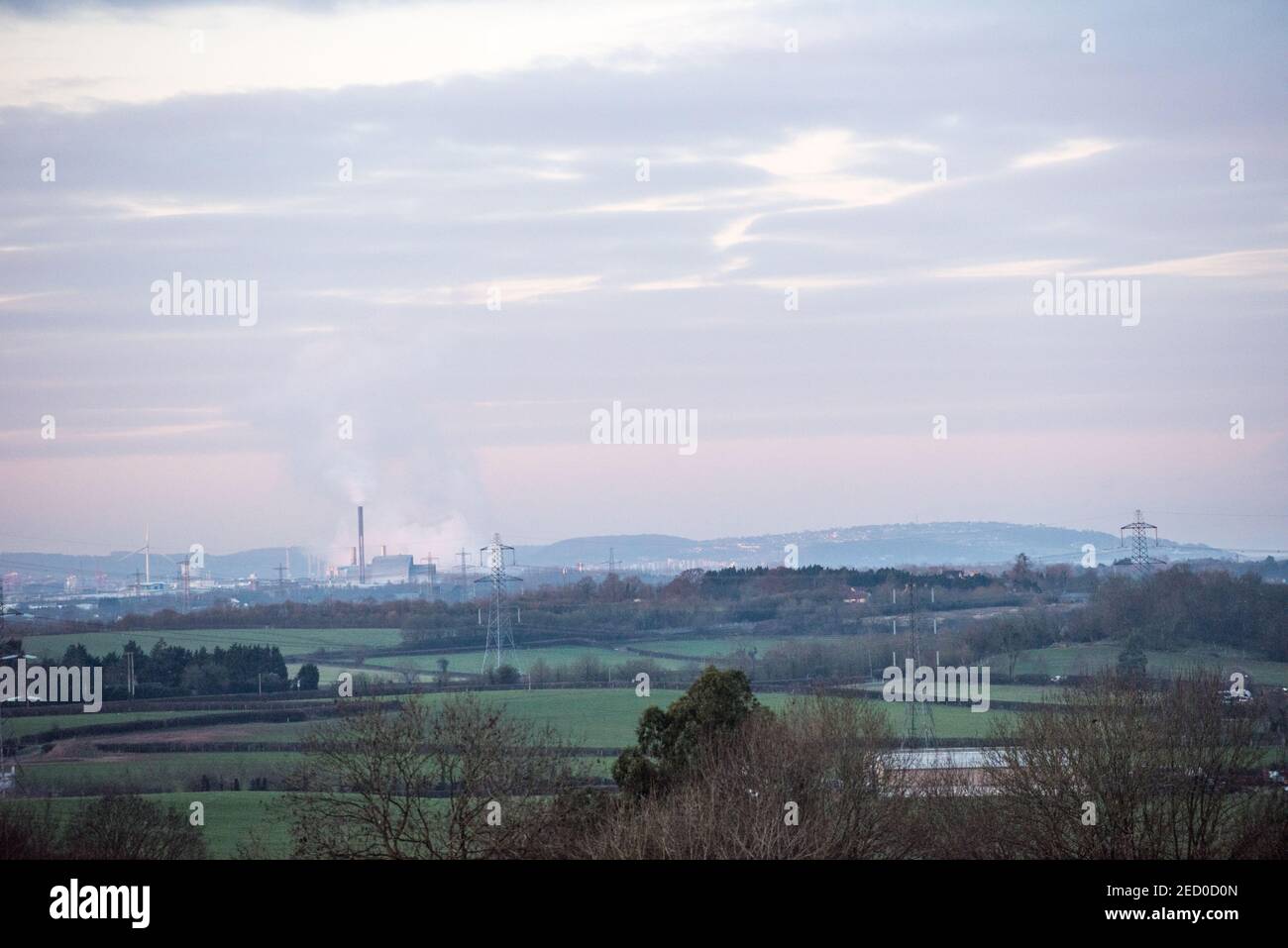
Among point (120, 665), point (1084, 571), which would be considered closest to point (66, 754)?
point (120, 665)

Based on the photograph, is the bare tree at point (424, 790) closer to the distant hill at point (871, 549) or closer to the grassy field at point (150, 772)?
the grassy field at point (150, 772)

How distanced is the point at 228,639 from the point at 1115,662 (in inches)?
1432

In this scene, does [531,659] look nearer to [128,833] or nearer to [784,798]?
[128,833]

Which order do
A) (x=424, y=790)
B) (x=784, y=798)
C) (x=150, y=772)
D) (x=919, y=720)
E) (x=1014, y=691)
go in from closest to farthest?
(x=424, y=790), (x=784, y=798), (x=150, y=772), (x=919, y=720), (x=1014, y=691)

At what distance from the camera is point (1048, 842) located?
19438 mm

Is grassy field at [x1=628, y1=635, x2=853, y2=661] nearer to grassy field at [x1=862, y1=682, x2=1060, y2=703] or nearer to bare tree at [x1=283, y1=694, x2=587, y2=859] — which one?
grassy field at [x1=862, y1=682, x2=1060, y2=703]

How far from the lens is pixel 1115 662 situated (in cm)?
3772

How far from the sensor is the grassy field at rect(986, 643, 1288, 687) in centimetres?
3600

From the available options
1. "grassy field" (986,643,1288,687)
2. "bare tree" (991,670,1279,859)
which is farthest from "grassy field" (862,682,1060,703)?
"bare tree" (991,670,1279,859)

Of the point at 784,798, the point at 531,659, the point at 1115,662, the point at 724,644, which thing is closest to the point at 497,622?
the point at 531,659

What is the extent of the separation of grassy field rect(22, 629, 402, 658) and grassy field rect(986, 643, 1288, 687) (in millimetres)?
27265

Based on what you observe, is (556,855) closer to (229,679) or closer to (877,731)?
(877,731)
